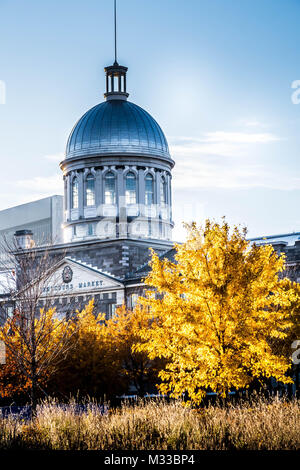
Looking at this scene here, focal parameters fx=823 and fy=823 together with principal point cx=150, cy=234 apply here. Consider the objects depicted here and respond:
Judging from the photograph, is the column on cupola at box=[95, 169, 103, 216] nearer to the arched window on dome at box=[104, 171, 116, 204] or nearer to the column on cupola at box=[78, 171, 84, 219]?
the arched window on dome at box=[104, 171, 116, 204]

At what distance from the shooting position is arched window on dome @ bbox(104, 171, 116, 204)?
241 feet

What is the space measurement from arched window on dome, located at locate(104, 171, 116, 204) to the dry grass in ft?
171

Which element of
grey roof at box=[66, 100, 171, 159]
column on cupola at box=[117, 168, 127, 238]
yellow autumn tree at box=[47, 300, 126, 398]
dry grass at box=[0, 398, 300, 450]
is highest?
grey roof at box=[66, 100, 171, 159]

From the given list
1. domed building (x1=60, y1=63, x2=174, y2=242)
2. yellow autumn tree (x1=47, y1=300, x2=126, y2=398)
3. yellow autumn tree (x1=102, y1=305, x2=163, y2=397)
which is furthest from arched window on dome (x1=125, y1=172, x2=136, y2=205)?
yellow autumn tree (x1=47, y1=300, x2=126, y2=398)

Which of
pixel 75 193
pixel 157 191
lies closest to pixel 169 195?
pixel 157 191

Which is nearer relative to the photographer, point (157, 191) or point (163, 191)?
point (157, 191)

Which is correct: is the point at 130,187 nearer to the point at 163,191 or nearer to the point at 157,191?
the point at 157,191

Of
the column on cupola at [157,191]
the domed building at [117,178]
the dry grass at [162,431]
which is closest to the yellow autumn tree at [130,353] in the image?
the domed building at [117,178]

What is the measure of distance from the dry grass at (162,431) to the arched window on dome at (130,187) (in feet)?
172

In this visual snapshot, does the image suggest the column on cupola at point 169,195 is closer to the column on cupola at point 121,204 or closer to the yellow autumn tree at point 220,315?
the column on cupola at point 121,204

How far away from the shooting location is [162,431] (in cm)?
1980

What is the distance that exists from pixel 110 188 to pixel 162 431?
181 ft
